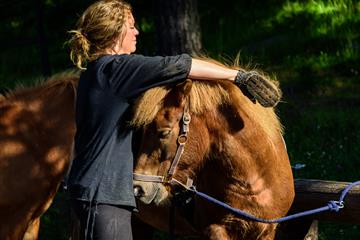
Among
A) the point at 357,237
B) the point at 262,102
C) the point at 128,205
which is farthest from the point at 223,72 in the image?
the point at 357,237

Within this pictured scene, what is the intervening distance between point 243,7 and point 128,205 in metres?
7.27

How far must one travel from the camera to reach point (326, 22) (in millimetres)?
9906

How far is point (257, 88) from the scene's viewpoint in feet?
12.1

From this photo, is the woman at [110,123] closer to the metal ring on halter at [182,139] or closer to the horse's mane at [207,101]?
the horse's mane at [207,101]

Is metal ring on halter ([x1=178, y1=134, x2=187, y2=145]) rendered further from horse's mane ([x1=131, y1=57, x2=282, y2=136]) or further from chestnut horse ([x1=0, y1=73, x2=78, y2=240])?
chestnut horse ([x1=0, y1=73, x2=78, y2=240])

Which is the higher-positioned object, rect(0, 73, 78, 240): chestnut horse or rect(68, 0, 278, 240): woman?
rect(68, 0, 278, 240): woman

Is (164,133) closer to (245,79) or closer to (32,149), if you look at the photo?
(245,79)

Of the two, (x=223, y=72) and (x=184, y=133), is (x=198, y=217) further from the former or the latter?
(x=223, y=72)

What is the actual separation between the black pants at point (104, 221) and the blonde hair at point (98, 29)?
69 cm

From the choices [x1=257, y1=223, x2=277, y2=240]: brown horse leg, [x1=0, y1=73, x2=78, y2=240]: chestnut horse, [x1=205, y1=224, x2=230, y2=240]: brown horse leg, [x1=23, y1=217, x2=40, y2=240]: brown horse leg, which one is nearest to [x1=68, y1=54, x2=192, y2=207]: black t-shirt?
[x1=205, y1=224, x2=230, y2=240]: brown horse leg

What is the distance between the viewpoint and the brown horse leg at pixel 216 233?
3861mm

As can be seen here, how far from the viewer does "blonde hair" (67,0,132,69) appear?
12.3 ft

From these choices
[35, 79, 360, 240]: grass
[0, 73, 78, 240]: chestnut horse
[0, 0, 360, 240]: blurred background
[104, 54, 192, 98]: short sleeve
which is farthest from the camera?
[0, 0, 360, 240]: blurred background

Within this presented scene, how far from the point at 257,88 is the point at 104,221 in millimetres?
910
